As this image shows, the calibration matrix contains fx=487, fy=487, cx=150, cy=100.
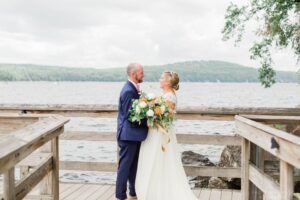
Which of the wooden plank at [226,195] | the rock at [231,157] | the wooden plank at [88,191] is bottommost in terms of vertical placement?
the rock at [231,157]

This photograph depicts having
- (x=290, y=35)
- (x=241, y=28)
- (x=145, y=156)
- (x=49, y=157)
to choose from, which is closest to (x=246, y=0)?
(x=241, y=28)

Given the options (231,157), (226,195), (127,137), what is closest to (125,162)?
(127,137)

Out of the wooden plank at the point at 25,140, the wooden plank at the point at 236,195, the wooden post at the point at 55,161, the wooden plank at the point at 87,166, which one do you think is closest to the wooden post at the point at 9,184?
the wooden plank at the point at 25,140

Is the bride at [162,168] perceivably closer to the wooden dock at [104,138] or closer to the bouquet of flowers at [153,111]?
the bouquet of flowers at [153,111]

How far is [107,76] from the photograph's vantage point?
18312 centimetres

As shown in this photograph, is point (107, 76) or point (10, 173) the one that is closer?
point (10, 173)

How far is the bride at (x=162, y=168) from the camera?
603 cm

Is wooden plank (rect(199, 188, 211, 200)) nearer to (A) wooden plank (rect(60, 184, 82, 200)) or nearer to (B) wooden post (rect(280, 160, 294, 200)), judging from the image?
(A) wooden plank (rect(60, 184, 82, 200))

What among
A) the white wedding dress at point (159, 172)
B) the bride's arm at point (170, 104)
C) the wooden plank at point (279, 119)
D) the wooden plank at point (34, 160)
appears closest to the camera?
the wooden plank at point (279, 119)

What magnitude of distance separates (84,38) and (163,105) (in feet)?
519

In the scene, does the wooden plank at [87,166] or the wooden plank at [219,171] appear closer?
the wooden plank at [219,171]

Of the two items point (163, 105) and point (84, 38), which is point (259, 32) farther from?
point (84, 38)

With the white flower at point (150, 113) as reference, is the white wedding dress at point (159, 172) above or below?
below

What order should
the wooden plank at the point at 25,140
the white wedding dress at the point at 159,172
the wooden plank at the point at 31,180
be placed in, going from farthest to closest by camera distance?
the white wedding dress at the point at 159,172, the wooden plank at the point at 31,180, the wooden plank at the point at 25,140
